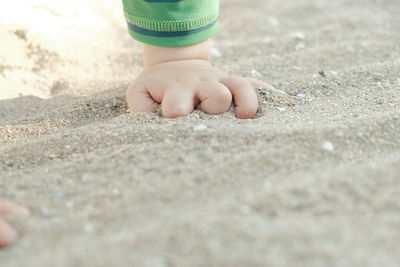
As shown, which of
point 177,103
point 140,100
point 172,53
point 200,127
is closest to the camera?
point 200,127

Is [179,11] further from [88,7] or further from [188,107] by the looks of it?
[88,7]

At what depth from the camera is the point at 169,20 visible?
162cm

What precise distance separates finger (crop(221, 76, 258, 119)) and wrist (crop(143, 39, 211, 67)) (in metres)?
0.18

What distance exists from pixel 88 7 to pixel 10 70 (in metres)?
0.72

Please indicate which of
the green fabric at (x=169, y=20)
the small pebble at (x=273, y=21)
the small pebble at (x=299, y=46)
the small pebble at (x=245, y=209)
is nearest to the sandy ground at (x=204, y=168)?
the small pebble at (x=245, y=209)

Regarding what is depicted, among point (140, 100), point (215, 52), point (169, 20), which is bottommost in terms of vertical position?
point (215, 52)

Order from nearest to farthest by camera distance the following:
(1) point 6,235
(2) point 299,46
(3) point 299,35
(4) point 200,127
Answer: (1) point 6,235
(4) point 200,127
(2) point 299,46
(3) point 299,35

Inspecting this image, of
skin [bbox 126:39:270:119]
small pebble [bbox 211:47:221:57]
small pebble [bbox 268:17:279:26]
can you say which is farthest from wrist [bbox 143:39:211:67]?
small pebble [bbox 268:17:279:26]

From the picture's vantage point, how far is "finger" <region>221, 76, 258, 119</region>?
1.48 metres

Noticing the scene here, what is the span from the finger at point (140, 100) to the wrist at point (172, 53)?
4.8 inches

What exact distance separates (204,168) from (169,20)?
2.11 ft

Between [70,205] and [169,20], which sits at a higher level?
[169,20]

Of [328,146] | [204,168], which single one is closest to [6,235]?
[204,168]

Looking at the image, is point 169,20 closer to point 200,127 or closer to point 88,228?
point 200,127
